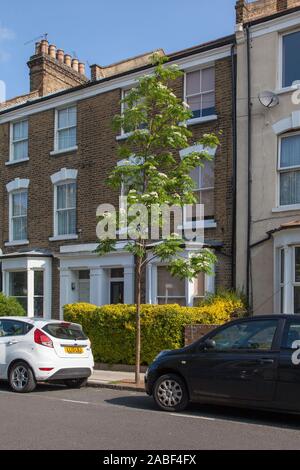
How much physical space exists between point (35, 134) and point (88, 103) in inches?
105

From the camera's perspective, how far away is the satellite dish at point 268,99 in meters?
15.0

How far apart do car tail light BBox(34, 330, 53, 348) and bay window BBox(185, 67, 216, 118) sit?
27.1 feet

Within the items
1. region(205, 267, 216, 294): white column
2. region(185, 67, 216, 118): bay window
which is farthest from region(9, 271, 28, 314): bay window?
region(185, 67, 216, 118): bay window

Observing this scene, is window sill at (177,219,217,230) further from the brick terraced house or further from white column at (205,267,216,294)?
white column at (205,267,216,294)

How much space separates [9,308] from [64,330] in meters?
6.63

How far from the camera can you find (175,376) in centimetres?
916

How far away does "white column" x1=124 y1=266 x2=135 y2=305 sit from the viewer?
685 inches

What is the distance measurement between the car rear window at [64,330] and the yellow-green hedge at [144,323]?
7.59 ft

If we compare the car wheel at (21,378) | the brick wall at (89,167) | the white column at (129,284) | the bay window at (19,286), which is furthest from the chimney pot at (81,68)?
the car wheel at (21,378)

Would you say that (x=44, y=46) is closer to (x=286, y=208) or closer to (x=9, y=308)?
(x=9, y=308)

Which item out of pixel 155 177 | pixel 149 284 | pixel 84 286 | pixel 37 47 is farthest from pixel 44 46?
pixel 155 177

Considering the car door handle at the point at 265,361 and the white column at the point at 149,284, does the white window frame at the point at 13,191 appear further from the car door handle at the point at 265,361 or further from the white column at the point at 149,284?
the car door handle at the point at 265,361
